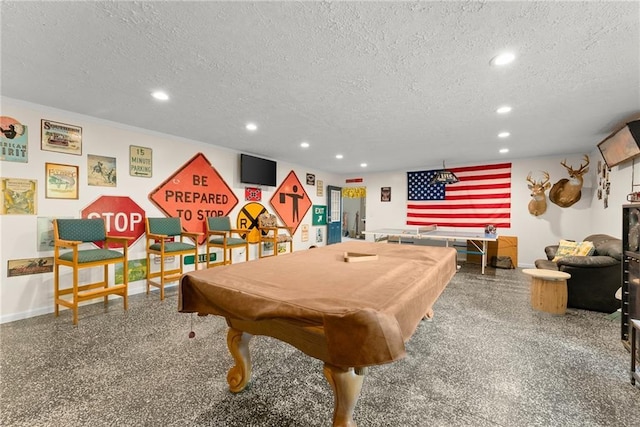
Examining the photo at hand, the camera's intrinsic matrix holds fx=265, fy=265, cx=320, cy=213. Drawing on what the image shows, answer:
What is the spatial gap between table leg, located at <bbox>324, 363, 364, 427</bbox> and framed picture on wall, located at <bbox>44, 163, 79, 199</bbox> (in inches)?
149

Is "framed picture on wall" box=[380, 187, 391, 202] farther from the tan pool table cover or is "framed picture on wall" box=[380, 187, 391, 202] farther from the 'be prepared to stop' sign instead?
the tan pool table cover

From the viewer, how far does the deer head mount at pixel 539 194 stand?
5566mm

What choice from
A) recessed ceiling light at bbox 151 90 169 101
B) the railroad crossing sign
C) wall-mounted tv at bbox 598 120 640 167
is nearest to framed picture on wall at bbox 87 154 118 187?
recessed ceiling light at bbox 151 90 169 101

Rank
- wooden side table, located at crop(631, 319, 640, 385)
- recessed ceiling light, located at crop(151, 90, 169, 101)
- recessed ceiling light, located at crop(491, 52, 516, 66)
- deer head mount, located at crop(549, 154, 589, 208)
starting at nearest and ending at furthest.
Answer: wooden side table, located at crop(631, 319, 640, 385) → recessed ceiling light, located at crop(491, 52, 516, 66) → recessed ceiling light, located at crop(151, 90, 169, 101) → deer head mount, located at crop(549, 154, 589, 208)

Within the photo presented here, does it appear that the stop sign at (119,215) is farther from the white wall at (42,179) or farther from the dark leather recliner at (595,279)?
the dark leather recliner at (595,279)

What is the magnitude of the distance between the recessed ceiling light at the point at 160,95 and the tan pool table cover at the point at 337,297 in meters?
2.03

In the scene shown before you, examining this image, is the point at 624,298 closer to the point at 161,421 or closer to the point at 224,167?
the point at 161,421

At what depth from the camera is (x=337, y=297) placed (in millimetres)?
1166

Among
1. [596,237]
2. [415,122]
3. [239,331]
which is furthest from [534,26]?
[596,237]

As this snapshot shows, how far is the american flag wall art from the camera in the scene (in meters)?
6.07

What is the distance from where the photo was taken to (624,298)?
89.0 inches

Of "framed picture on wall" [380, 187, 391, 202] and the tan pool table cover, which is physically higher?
"framed picture on wall" [380, 187, 391, 202]

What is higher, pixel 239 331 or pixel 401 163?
pixel 401 163

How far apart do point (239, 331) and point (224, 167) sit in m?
3.94
